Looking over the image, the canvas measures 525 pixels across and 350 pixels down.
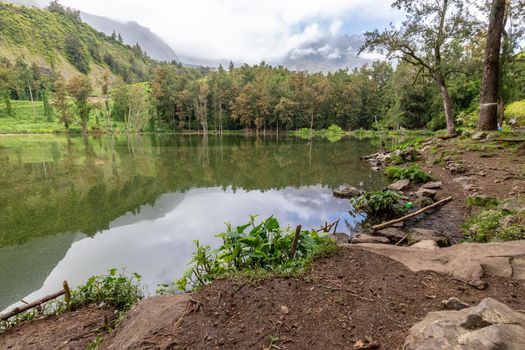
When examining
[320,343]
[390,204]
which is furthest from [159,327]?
[390,204]

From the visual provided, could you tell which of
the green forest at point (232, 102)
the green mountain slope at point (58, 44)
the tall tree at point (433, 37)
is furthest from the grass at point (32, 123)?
the tall tree at point (433, 37)

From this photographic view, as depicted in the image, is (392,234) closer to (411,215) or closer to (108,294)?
(411,215)

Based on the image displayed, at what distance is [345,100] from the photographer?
69938 millimetres

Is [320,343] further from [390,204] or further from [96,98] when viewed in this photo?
[96,98]

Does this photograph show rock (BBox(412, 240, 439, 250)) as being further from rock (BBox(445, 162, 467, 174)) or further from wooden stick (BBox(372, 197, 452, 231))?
rock (BBox(445, 162, 467, 174))

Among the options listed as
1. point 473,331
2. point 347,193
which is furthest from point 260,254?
point 347,193

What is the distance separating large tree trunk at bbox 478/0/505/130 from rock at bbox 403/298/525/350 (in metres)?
15.6

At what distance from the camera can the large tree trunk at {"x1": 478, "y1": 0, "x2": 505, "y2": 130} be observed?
13.2 m

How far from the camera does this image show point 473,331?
2.33m

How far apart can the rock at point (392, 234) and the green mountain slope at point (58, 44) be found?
12406 centimetres

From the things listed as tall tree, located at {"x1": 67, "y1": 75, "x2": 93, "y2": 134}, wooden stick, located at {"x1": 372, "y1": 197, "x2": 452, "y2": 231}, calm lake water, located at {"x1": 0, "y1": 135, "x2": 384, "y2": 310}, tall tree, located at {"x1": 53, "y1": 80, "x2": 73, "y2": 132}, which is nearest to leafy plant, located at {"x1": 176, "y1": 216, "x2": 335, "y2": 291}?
calm lake water, located at {"x1": 0, "y1": 135, "x2": 384, "y2": 310}

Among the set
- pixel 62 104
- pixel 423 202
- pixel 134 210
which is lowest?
pixel 134 210

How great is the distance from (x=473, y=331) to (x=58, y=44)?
509 ft

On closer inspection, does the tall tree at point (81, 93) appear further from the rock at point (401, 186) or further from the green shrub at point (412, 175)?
the rock at point (401, 186)
